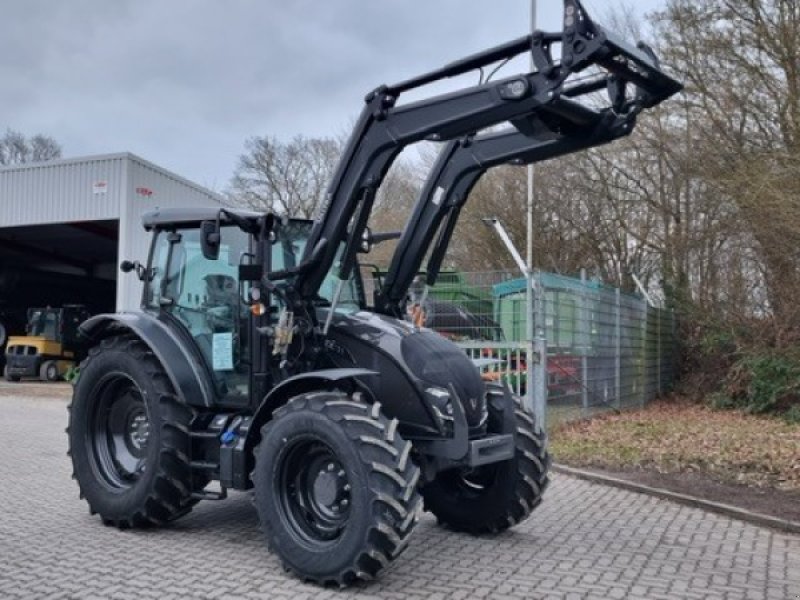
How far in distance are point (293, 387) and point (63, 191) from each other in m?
17.7

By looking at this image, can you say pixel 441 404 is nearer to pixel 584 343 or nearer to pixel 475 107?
pixel 475 107

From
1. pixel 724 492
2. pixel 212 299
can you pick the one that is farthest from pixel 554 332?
pixel 212 299

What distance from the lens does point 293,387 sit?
18.2 feet

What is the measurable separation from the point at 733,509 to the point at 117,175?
16.9 metres

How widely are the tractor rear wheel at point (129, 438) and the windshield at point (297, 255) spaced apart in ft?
4.16

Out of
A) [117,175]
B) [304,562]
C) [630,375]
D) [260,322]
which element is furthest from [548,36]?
[117,175]

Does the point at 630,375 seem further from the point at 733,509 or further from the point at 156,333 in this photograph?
the point at 156,333

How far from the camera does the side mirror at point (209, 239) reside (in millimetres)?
5824

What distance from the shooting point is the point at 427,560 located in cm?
566

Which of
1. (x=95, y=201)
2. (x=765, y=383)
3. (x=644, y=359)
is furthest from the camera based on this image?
(x=95, y=201)

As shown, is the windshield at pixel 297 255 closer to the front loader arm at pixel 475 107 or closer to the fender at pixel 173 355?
the front loader arm at pixel 475 107

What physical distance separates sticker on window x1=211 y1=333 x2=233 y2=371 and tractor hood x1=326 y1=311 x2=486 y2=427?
33.4 inches

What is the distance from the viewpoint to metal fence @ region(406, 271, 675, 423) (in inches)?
428

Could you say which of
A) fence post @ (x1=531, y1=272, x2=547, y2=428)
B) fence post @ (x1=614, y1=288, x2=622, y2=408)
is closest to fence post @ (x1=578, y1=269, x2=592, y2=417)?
fence post @ (x1=614, y1=288, x2=622, y2=408)
